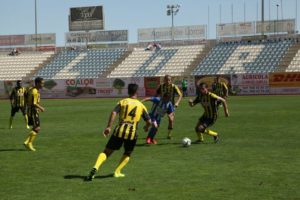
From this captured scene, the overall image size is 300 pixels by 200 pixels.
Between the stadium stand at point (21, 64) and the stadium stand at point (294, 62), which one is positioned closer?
the stadium stand at point (294, 62)

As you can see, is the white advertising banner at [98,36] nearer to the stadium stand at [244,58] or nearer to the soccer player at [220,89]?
the stadium stand at [244,58]

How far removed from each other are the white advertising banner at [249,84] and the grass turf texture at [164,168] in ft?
109

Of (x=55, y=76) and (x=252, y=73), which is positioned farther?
(x=55, y=76)

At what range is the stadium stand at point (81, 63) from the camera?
64.4 metres

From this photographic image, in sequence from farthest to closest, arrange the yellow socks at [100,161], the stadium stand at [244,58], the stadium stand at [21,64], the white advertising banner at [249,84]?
the stadium stand at [21,64]
the stadium stand at [244,58]
the white advertising banner at [249,84]
the yellow socks at [100,161]

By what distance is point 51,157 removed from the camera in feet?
41.5

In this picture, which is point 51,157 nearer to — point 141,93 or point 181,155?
point 181,155

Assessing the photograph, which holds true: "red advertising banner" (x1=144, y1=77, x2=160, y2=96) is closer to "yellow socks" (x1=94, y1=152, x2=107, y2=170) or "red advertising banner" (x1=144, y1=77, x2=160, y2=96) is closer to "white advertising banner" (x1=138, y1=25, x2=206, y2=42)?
"white advertising banner" (x1=138, y1=25, x2=206, y2=42)

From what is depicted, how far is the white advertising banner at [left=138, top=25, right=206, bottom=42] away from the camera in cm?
7481

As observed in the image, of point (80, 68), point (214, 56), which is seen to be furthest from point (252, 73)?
point (80, 68)

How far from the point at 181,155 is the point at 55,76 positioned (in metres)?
53.5

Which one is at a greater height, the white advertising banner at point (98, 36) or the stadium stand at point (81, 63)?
the white advertising banner at point (98, 36)

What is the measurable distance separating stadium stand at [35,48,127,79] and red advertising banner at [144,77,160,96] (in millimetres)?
9900

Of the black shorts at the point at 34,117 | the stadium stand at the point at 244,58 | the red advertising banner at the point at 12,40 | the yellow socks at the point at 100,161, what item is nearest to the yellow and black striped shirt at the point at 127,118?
the yellow socks at the point at 100,161
